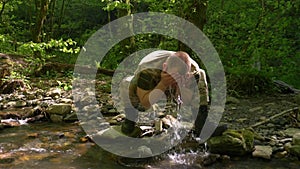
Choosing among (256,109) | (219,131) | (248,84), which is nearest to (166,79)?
(219,131)

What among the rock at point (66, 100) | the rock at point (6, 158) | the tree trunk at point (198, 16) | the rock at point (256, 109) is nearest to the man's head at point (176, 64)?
the rock at point (6, 158)

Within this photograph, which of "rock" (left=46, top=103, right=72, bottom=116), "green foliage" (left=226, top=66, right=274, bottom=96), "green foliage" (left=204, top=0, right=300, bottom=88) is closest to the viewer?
"rock" (left=46, top=103, right=72, bottom=116)

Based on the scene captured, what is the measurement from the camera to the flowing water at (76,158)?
3.97 metres

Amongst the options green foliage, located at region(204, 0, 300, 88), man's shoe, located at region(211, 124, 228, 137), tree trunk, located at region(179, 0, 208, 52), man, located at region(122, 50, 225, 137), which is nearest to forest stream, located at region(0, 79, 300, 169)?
man's shoe, located at region(211, 124, 228, 137)

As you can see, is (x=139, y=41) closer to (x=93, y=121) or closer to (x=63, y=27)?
(x=93, y=121)

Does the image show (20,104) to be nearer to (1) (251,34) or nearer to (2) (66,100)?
(2) (66,100)

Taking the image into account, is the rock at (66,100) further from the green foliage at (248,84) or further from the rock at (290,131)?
the rock at (290,131)

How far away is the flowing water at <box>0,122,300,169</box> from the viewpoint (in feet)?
13.0

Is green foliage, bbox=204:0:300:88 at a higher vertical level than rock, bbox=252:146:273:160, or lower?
higher

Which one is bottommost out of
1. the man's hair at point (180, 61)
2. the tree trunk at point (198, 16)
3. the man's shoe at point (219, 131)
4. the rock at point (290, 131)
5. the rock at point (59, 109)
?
the rock at point (290, 131)

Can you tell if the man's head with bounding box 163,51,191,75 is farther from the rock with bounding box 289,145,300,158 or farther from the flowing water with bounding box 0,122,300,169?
the rock with bounding box 289,145,300,158

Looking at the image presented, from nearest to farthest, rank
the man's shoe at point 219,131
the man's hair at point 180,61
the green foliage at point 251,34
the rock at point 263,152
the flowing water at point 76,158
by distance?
the man's hair at point 180,61 < the flowing water at point 76,158 < the rock at point 263,152 < the man's shoe at point 219,131 < the green foliage at point 251,34

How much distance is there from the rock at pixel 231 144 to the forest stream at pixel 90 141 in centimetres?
8

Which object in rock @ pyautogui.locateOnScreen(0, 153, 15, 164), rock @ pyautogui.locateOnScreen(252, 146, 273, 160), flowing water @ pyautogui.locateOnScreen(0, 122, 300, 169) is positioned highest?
rock @ pyautogui.locateOnScreen(252, 146, 273, 160)
